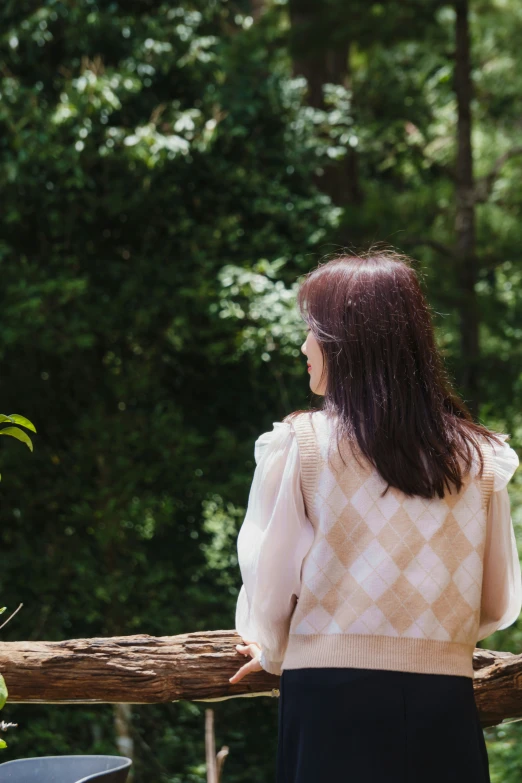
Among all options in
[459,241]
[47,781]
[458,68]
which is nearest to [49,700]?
[47,781]

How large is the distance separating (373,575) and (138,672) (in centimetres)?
72

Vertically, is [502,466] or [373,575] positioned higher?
[502,466]

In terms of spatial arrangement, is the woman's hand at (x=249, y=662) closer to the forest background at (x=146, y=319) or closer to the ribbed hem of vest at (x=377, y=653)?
the ribbed hem of vest at (x=377, y=653)

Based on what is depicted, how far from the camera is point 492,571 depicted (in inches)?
61.8

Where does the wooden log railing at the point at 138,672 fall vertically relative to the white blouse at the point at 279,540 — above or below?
below

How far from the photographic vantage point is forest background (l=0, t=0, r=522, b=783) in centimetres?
416

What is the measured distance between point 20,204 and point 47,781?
3018 mm

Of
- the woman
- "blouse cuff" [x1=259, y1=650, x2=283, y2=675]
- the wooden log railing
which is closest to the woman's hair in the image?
the woman

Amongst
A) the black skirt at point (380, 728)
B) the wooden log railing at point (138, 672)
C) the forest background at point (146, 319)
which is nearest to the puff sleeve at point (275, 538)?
the black skirt at point (380, 728)

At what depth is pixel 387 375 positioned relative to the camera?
1.44m

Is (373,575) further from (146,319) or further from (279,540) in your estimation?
(146,319)

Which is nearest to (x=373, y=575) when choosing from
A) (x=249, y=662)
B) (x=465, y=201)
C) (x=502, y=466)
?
(x=502, y=466)

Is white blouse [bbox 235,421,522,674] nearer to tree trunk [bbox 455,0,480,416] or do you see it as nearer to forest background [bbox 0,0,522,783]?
forest background [bbox 0,0,522,783]

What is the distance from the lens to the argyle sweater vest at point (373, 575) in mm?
1381
